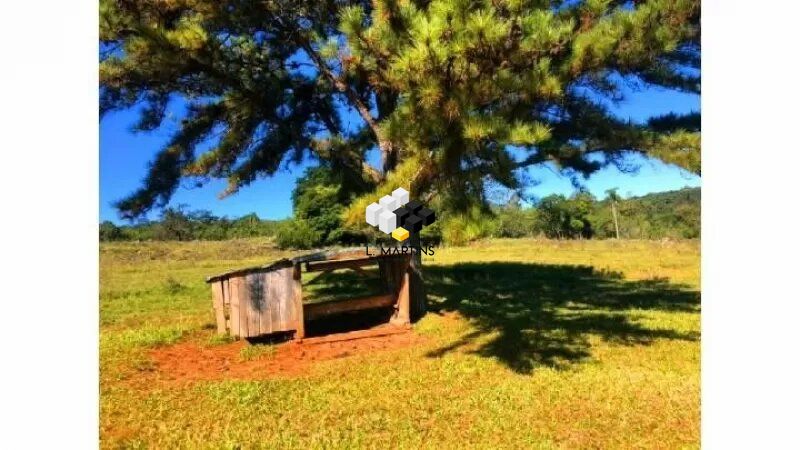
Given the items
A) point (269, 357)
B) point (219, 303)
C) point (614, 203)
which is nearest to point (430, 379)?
point (269, 357)

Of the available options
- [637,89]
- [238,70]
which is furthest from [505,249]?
[238,70]

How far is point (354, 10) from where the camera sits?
3.63 meters

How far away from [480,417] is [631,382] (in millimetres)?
1449

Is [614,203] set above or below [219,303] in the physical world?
above

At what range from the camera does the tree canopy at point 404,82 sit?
11.5ft

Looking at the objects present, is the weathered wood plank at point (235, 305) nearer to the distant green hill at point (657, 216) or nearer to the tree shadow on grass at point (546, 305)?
the tree shadow on grass at point (546, 305)

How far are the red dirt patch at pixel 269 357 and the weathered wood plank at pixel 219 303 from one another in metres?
0.29

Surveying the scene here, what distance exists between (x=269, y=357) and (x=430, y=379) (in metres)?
1.58

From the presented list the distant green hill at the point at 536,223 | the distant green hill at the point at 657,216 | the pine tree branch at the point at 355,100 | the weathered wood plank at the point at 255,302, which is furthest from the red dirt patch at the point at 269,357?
the distant green hill at the point at 657,216

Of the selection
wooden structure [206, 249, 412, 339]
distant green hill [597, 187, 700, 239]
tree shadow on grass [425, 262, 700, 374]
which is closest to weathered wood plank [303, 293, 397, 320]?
wooden structure [206, 249, 412, 339]

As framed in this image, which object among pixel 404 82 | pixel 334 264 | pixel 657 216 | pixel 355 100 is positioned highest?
pixel 355 100

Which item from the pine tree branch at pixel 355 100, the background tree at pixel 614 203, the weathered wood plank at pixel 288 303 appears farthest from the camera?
the background tree at pixel 614 203

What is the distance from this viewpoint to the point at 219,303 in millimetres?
5703
